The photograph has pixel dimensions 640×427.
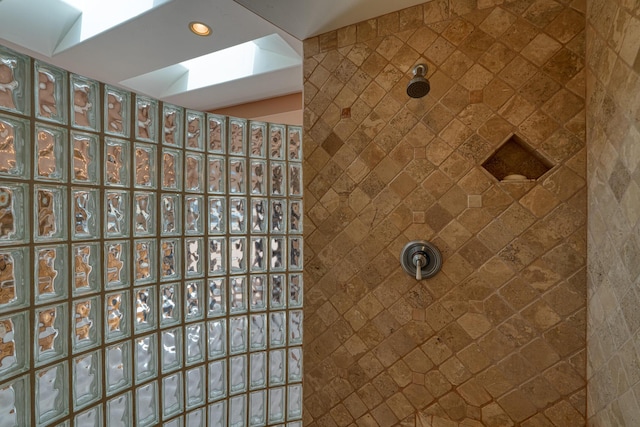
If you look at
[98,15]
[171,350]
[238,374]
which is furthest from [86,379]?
[98,15]

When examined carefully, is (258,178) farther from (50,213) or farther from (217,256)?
(50,213)

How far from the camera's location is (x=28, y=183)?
94 cm

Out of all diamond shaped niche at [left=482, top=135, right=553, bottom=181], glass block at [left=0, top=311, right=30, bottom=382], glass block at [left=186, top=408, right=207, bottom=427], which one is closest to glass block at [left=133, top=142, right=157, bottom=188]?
glass block at [left=0, top=311, right=30, bottom=382]

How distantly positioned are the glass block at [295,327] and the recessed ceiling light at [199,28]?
4.93 feet

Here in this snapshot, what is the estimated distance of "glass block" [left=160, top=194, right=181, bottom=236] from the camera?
130 cm

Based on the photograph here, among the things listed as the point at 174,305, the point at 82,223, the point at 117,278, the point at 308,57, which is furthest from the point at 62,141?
the point at 308,57

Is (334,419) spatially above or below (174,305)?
below

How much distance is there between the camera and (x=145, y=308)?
1264 millimetres

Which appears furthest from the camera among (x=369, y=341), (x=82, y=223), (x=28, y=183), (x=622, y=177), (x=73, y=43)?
(x=73, y=43)

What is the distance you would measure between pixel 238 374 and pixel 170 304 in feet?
1.66

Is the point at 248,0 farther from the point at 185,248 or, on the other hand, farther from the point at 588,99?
the point at 588,99

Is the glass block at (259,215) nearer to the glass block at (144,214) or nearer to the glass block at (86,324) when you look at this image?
the glass block at (144,214)

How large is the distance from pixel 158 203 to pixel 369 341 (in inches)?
40.9

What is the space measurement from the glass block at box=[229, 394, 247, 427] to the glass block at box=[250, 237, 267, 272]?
64 cm
